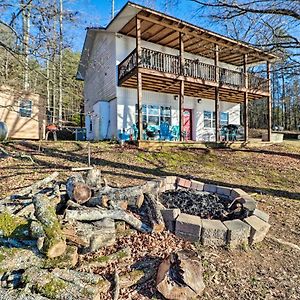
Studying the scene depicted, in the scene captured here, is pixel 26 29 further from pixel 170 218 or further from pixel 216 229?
pixel 216 229

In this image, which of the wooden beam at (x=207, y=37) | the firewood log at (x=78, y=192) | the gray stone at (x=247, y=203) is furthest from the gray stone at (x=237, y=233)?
the wooden beam at (x=207, y=37)

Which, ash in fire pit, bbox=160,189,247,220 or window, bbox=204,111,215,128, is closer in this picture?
ash in fire pit, bbox=160,189,247,220

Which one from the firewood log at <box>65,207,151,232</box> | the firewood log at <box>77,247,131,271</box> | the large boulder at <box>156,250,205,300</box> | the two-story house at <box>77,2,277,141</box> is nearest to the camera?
the large boulder at <box>156,250,205,300</box>

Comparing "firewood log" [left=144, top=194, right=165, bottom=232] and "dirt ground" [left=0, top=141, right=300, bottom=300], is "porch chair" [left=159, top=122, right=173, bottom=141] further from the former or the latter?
"firewood log" [left=144, top=194, right=165, bottom=232]

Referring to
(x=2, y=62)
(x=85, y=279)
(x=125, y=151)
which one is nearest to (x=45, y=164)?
(x=2, y=62)

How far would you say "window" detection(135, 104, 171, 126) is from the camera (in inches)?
579

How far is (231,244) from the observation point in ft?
10.8

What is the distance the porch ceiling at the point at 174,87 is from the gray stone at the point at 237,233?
9.54m

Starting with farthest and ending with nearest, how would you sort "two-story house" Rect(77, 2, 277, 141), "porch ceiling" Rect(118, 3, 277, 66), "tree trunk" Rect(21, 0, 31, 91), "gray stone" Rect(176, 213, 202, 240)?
1. "two-story house" Rect(77, 2, 277, 141)
2. "porch ceiling" Rect(118, 3, 277, 66)
3. "tree trunk" Rect(21, 0, 31, 91)
4. "gray stone" Rect(176, 213, 202, 240)

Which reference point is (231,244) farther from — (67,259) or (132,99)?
(132,99)

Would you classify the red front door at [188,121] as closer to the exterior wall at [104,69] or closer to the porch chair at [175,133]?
the porch chair at [175,133]

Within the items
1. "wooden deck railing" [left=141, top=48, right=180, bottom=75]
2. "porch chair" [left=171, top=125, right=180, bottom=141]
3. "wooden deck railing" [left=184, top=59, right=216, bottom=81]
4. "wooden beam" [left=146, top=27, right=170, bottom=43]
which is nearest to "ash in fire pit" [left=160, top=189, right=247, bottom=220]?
"wooden deck railing" [left=141, top=48, right=180, bottom=75]

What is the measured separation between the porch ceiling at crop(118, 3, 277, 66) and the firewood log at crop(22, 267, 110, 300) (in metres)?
10.0

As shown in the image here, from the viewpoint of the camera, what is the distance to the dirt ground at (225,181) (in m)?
2.76
